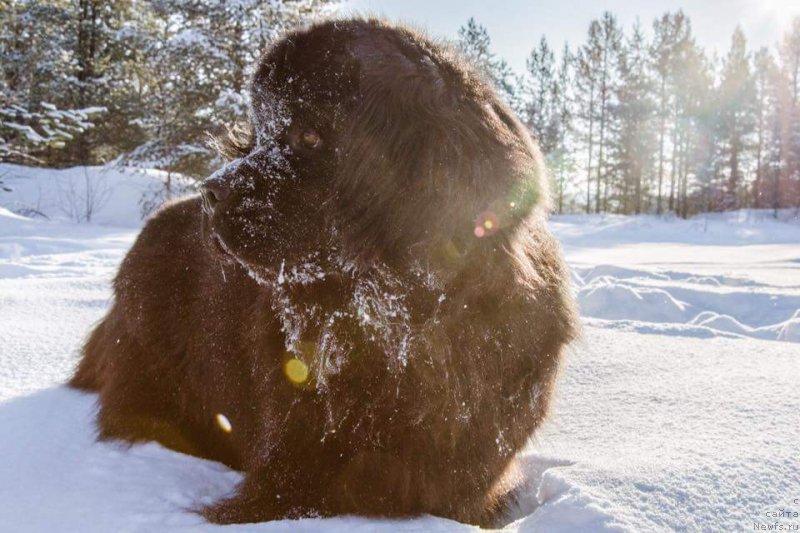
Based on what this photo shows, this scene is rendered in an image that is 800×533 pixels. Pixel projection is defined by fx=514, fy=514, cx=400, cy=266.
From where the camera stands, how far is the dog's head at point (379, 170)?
1311 mm

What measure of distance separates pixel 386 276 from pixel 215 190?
515 millimetres

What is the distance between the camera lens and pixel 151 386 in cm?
215

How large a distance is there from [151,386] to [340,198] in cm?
134

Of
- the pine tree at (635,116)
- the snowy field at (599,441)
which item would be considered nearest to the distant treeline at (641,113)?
the pine tree at (635,116)

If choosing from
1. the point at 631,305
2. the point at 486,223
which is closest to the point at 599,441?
the point at 486,223

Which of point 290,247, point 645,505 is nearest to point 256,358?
point 290,247

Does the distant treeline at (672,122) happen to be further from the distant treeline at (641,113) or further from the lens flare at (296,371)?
the lens flare at (296,371)

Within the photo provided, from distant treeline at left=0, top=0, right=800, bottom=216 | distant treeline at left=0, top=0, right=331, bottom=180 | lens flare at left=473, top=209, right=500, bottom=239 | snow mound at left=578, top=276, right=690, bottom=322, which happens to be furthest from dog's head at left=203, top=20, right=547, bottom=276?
distant treeline at left=0, top=0, right=800, bottom=216

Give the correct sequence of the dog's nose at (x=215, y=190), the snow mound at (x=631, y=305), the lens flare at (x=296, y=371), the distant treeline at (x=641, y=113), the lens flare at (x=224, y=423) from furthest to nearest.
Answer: the distant treeline at (x=641, y=113), the snow mound at (x=631, y=305), the lens flare at (x=224, y=423), the lens flare at (x=296, y=371), the dog's nose at (x=215, y=190)

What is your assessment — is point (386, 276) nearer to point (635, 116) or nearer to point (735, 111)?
point (635, 116)

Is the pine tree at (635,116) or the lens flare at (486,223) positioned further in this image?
the pine tree at (635,116)

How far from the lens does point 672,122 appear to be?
109ft

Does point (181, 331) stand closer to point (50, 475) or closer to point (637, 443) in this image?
point (50, 475)

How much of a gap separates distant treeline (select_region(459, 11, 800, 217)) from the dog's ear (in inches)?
1205
